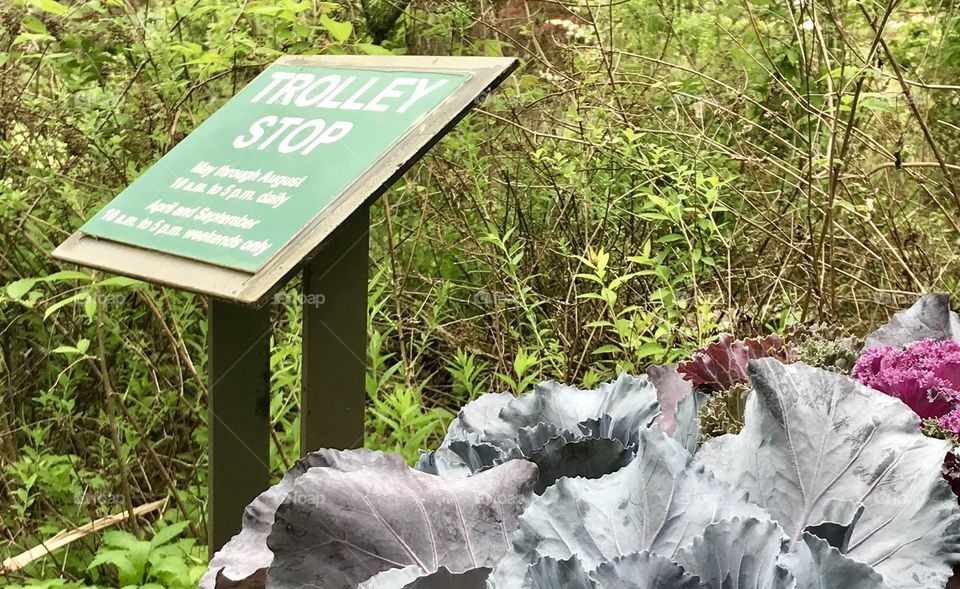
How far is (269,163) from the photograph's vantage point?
2.15 meters

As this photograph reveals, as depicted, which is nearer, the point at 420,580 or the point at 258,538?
the point at 420,580

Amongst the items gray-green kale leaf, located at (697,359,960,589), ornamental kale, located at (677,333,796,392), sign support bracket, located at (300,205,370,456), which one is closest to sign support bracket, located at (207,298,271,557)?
sign support bracket, located at (300,205,370,456)

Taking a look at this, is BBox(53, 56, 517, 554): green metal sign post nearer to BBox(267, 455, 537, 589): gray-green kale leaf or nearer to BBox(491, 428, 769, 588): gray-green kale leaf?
BBox(267, 455, 537, 589): gray-green kale leaf

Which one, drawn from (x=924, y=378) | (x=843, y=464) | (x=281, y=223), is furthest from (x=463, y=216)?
(x=843, y=464)

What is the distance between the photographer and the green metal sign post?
1956mm

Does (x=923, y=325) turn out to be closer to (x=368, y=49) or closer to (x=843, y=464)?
(x=843, y=464)

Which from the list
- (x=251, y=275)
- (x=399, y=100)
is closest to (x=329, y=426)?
(x=251, y=275)

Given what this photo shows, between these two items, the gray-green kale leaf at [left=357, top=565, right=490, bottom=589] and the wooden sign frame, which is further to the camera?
the wooden sign frame

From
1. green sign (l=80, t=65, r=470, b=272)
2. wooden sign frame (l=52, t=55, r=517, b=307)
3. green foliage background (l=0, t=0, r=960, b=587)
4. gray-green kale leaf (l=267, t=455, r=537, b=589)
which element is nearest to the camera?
gray-green kale leaf (l=267, t=455, r=537, b=589)

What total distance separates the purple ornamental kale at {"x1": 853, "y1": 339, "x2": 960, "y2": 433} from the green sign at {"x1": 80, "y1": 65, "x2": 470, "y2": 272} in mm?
1110

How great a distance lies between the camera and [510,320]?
13.9 ft

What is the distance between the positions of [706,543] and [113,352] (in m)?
3.79

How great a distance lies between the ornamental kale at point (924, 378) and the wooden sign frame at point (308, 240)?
1032 mm

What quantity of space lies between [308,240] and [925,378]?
115 centimetres
